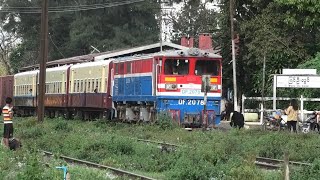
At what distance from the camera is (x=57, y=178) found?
1152 centimetres

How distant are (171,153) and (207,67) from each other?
44.0ft

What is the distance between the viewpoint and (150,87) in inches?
1156

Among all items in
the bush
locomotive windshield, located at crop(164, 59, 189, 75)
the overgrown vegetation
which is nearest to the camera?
the overgrown vegetation

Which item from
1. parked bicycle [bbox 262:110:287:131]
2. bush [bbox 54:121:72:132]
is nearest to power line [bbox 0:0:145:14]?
parked bicycle [bbox 262:110:287:131]

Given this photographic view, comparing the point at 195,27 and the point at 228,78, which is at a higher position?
the point at 195,27

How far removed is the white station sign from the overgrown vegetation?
4.96 metres

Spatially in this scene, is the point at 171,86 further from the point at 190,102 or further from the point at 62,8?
the point at 62,8

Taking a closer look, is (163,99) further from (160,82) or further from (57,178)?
(57,178)

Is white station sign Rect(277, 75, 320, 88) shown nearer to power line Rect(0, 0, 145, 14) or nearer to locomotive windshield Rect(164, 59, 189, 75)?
locomotive windshield Rect(164, 59, 189, 75)

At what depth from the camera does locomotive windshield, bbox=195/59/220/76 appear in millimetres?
29656

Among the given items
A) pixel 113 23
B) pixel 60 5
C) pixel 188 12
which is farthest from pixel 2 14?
pixel 188 12

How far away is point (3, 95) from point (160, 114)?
108 ft

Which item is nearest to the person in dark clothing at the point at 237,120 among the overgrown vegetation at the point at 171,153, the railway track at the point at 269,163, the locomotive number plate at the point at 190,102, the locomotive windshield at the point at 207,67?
the locomotive number plate at the point at 190,102

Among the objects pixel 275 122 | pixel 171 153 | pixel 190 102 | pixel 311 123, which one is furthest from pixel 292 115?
pixel 171 153
